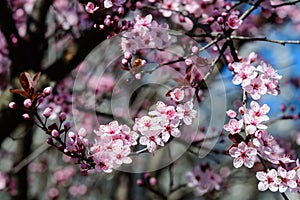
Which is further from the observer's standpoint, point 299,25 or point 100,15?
point 299,25

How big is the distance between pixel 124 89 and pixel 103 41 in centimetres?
27

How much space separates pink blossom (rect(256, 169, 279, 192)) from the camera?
175 cm

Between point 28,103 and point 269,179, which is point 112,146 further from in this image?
point 269,179

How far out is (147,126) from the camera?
1.78 m

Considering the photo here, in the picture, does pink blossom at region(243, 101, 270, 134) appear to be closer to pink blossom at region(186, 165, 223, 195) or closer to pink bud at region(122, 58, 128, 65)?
pink bud at region(122, 58, 128, 65)

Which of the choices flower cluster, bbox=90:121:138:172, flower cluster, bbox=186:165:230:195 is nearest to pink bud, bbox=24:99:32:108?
flower cluster, bbox=90:121:138:172

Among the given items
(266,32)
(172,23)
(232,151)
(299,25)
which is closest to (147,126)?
(232,151)

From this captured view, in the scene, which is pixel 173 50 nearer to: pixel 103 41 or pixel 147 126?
pixel 103 41

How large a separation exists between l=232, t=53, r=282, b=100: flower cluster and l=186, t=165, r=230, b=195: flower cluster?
2325mm

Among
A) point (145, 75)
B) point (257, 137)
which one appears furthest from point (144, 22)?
point (257, 137)

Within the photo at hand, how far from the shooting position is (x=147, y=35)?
7.18 ft

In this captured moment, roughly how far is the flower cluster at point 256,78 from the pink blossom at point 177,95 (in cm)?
22

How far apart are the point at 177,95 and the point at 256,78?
33 cm

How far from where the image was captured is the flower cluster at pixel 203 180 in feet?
13.8
